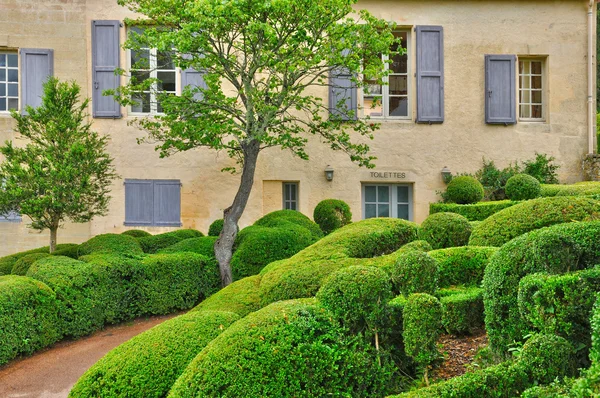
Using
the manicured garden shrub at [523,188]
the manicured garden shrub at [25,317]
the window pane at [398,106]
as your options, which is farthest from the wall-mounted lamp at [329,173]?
the manicured garden shrub at [25,317]

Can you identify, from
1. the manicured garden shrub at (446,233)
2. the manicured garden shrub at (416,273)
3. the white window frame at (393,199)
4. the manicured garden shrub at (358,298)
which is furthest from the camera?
the white window frame at (393,199)

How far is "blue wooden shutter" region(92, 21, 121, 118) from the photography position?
12.5 m

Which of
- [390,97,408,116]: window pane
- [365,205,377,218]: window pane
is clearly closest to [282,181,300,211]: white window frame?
[365,205,377,218]: window pane

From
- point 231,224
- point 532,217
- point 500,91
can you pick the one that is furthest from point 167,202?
point 532,217

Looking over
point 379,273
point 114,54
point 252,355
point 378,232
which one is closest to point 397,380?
point 379,273

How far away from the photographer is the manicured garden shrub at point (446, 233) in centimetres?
661

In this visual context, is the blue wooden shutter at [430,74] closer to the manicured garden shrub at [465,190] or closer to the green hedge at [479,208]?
the manicured garden shrub at [465,190]

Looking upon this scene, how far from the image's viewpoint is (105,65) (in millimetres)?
12469

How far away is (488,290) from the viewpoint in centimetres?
422

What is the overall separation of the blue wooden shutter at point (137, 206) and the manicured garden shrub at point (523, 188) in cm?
726

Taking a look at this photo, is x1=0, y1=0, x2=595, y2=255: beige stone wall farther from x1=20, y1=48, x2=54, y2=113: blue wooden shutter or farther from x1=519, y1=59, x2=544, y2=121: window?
x1=519, y1=59, x2=544, y2=121: window

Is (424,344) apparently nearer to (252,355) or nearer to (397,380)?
(397,380)

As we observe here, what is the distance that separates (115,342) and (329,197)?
630 cm

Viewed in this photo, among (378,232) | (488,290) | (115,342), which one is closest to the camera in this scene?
(488,290)
